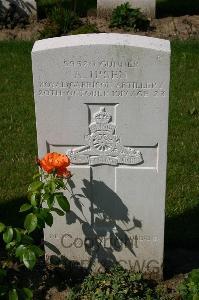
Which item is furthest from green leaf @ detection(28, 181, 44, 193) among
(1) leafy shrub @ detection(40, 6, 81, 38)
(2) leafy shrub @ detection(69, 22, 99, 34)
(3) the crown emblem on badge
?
(1) leafy shrub @ detection(40, 6, 81, 38)

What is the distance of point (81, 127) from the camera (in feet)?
13.2

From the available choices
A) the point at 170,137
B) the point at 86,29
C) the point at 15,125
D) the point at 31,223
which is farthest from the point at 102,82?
the point at 86,29

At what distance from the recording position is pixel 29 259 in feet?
12.1

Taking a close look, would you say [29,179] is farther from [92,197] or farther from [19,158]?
[92,197]

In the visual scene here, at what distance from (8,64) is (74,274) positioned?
15.0 ft

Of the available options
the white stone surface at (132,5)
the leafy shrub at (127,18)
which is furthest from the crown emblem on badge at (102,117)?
the white stone surface at (132,5)

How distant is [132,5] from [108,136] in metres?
6.13

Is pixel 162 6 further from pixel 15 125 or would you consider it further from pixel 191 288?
pixel 191 288

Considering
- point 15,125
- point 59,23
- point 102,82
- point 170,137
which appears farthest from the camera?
→ point 59,23

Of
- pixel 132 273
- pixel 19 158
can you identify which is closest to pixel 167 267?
pixel 132 273

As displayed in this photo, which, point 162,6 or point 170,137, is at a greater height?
point 162,6

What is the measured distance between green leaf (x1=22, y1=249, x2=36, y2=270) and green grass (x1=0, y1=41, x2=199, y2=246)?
1.46 m

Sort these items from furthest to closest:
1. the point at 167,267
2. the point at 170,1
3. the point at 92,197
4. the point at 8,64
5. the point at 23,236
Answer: the point at 170,1 < the point at 8,64 < the point at 167,267 < the point at 92,197 < the point at 23,236

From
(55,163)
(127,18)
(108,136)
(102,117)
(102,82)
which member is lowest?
(55,163)
